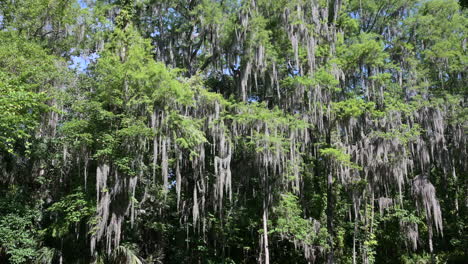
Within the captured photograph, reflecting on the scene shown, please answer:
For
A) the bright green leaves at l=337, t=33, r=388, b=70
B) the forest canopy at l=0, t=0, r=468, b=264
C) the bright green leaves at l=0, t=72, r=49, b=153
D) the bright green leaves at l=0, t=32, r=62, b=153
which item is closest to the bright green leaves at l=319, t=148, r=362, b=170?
the forest canopy at l=0, t=0, r=468, b=264

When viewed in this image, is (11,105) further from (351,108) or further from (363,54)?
(363,54)

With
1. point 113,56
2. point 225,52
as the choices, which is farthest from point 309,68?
point 113,56

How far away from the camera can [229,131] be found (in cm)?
1655

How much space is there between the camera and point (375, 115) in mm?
A: 17969

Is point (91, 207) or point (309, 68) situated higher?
point (309, 68)

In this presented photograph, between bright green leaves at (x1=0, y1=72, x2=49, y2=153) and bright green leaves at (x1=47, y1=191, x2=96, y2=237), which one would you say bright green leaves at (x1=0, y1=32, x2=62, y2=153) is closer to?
bright green leaves at (x1=0, y1=72, x2=49, y2=153)

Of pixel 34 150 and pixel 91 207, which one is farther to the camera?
pixel 34 150

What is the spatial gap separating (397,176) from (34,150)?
47.8 ft

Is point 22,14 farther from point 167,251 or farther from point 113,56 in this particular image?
point 167,251

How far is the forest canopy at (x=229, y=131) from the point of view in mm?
13336

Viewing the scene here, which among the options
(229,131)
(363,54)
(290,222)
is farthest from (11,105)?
(363,54)

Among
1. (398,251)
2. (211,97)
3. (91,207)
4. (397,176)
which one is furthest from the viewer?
(398,251)

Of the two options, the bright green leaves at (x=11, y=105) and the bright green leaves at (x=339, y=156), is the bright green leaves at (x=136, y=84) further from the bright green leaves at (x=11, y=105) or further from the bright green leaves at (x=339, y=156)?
the bright green leaves at (x=339, y=156)

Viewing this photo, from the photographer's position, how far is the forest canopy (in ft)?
43.8
